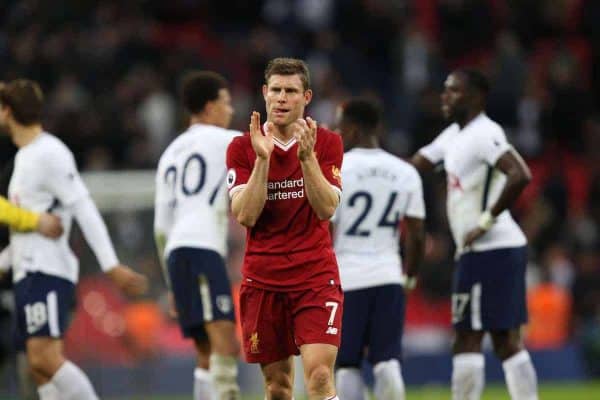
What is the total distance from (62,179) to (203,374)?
5.89 feet

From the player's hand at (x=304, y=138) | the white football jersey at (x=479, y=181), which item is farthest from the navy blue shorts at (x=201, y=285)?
the player's hand at (x=304, y=138)

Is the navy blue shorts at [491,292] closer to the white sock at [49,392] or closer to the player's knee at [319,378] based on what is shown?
the player's knee at [319,378]

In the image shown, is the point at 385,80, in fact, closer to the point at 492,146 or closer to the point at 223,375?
the point at 492,146

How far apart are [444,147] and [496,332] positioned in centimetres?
151

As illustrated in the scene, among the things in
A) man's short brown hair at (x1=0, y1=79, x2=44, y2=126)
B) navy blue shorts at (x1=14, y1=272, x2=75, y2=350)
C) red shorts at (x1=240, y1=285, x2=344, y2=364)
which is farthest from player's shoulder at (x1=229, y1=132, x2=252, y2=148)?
man's short brown hair at (x1=0, y1=79, x2=44, y2=126)

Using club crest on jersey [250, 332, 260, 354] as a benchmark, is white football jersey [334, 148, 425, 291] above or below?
above

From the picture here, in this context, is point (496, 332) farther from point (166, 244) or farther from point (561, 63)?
point (561, 63)

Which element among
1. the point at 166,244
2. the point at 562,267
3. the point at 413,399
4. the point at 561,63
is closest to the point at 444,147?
the point at 166,244

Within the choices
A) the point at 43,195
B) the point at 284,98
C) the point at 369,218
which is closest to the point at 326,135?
the point at 284,98

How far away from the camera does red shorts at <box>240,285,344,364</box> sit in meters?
8.67

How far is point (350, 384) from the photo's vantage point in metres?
10.7

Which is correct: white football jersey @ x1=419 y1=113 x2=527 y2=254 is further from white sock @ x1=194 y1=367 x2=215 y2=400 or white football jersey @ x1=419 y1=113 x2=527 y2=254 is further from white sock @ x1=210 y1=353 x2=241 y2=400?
white sock @ x1=194 y1=367 x2=215 y2=400

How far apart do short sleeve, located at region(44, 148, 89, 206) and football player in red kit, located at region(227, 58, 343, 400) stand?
209 centimetres

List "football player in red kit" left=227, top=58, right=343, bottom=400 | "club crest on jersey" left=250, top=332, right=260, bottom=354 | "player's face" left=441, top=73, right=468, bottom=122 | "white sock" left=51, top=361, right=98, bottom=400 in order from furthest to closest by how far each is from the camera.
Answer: "player's face" left=441, top=73, right=468, bottom=122, "white sock" left=51, top=361, right=98, bottom=400, "club crest on jersey" left=250, top=332, right=260, bottom=354, "football player in red kit" left=227, top=58, right=343, bottom=400
